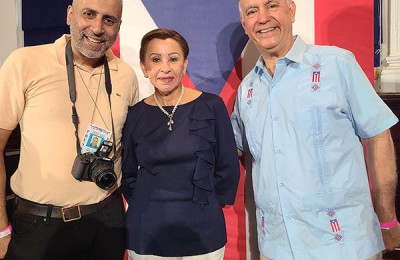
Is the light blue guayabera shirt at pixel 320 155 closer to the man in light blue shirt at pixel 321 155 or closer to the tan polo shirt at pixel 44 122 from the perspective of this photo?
the man in light blue shirt at pixel 321 155

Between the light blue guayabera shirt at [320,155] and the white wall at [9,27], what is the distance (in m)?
2.83

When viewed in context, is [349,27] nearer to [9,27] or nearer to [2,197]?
[2,197]

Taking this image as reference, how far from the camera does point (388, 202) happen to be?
4.21 feet

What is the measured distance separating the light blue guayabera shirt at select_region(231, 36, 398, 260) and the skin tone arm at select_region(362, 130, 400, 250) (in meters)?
0.03

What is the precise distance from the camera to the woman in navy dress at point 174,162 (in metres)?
1.35

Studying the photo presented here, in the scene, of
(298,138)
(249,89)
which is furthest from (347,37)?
(298,138)

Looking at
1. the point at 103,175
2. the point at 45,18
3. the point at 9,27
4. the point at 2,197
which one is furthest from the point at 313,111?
the point at 9,27

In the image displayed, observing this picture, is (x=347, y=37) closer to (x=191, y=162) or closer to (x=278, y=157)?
(x=278, y=157)

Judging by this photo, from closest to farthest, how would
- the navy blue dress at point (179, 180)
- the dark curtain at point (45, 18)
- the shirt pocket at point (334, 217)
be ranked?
the shirt pocket at point (334, 217), the navy blue dress at point (179, 180), the dark curtain at point (45, 18)

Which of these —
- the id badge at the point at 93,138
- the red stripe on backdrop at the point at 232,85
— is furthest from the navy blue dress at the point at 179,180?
the red stripe on backdrop at the point at 232,85

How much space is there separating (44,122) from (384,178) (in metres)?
1.18

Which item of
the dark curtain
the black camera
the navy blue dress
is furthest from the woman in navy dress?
the dark curtain

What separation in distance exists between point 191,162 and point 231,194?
255 mm

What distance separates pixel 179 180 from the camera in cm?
136
